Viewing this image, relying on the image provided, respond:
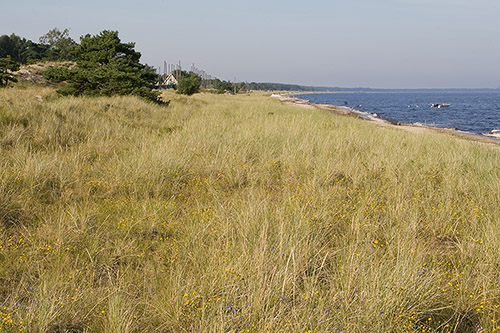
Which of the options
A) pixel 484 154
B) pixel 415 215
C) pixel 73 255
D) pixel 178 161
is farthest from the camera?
pixel 484 154

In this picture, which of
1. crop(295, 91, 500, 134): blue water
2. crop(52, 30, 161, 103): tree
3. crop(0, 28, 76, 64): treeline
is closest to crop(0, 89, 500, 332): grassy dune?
crop(52, 30, 161, 103): tree

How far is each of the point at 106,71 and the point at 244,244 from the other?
655 inches

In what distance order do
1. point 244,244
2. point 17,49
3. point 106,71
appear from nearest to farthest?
point 244,244, point 106,71, point 17,49

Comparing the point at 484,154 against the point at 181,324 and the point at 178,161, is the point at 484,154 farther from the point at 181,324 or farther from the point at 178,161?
the point at 181,324

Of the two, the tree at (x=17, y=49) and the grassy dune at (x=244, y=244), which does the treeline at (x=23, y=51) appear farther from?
the grassy dune at (x=244, y=244)

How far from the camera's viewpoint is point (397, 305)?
2312mm

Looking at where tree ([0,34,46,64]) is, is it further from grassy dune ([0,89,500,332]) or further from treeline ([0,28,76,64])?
grassy dune ([0,89,500,332])

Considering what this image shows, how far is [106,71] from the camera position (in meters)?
17.0

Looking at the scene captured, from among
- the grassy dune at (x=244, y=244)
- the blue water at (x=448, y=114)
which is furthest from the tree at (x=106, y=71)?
the blue water at (x=448, y=114)

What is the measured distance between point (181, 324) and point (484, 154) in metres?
8.54

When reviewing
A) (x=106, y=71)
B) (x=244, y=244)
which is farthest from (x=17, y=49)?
(x=244, y=244)

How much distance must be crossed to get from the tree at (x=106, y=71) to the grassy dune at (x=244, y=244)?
437 inches

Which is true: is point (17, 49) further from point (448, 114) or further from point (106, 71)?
point (448, 114)

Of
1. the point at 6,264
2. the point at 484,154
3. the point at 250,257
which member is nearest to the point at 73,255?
the point at 6,264
